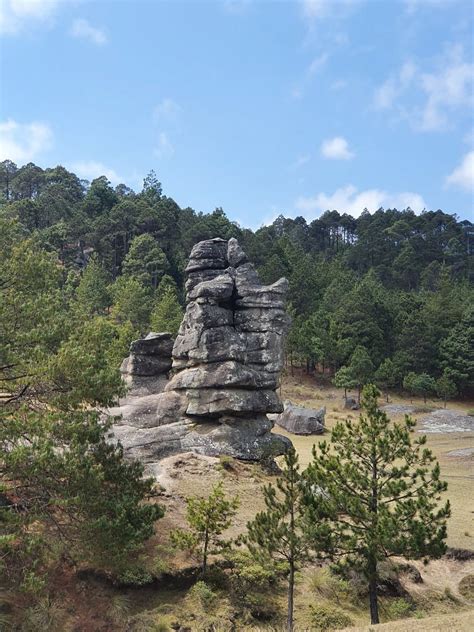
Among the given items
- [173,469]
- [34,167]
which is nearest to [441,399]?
[173,469]

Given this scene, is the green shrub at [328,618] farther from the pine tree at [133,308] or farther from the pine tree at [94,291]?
the pine tree at [94,291]

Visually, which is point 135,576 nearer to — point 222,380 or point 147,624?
point 147,624

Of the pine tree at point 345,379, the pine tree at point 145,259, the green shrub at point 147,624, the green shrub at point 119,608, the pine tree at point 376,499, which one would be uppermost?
the pine tree at point 145,259

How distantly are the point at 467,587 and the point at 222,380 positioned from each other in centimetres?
1371

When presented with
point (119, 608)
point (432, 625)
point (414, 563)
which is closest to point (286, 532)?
point (432, 625)

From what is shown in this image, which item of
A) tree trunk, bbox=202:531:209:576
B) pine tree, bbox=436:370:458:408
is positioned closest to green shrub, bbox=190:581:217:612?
tree trunk, bbox=202:531:209:576

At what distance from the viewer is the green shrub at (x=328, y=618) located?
15375 mm

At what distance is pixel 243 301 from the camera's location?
98.1 ft

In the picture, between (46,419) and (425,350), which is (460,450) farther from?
(46,419)

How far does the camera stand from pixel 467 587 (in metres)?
17.8

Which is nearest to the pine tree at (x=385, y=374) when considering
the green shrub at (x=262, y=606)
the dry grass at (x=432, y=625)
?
the green shrub at (x=262, y=606)

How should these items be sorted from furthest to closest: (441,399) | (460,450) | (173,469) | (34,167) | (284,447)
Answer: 1. (34,167)
2. (441,399)
3. (460,450)
4. (284,447)
5. (173,469)

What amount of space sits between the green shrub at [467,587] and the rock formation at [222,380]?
387 inches

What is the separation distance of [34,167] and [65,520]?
10114 centimetres
